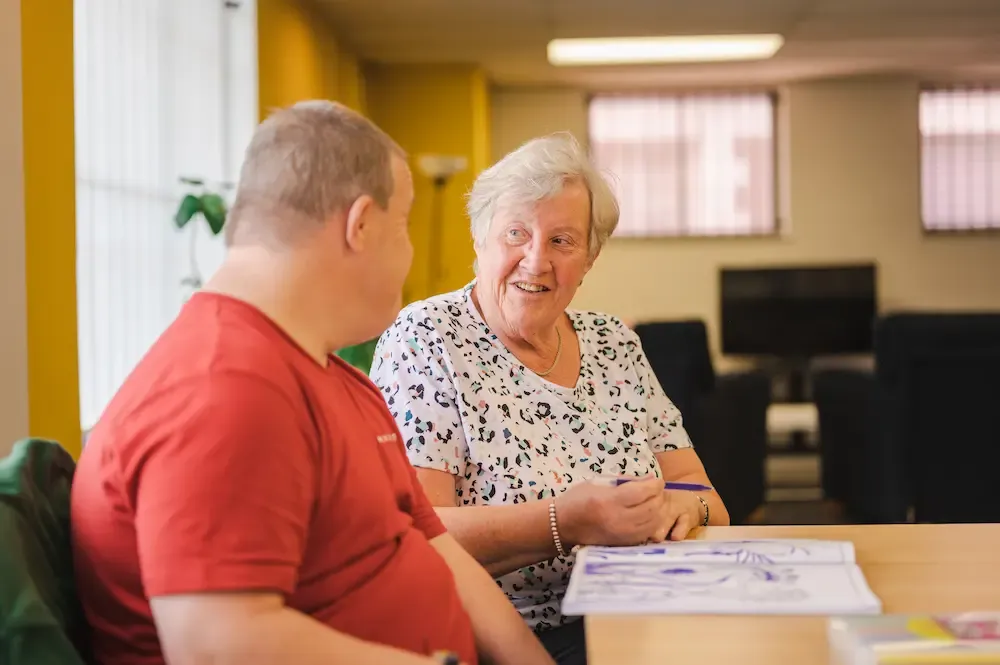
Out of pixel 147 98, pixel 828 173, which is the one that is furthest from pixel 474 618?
pixel 828 173

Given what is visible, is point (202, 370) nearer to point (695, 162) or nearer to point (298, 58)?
point (298, 58)

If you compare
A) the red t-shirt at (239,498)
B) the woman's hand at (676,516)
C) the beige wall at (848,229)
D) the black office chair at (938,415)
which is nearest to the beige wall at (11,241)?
the woman's hand at (676,516)

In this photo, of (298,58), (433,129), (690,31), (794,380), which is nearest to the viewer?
Answer: (298,58)

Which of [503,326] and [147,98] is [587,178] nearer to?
[503,326]

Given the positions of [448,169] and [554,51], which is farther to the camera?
[554,51]

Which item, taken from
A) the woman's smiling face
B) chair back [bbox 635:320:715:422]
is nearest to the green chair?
the woman's smiling face

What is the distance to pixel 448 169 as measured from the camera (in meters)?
7.61

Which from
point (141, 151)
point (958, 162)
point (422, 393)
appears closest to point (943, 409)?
point (422, 393)

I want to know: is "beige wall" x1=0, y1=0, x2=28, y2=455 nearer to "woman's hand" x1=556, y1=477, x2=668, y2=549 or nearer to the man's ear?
"woman's hand" x1=556, y1=477, x2=668, y2=549

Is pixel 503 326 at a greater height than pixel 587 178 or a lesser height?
lesser

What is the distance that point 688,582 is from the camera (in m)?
1.33

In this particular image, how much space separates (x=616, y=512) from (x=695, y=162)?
8.44 metres

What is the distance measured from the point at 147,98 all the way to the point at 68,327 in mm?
1490

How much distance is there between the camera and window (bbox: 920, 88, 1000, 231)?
9555mm
